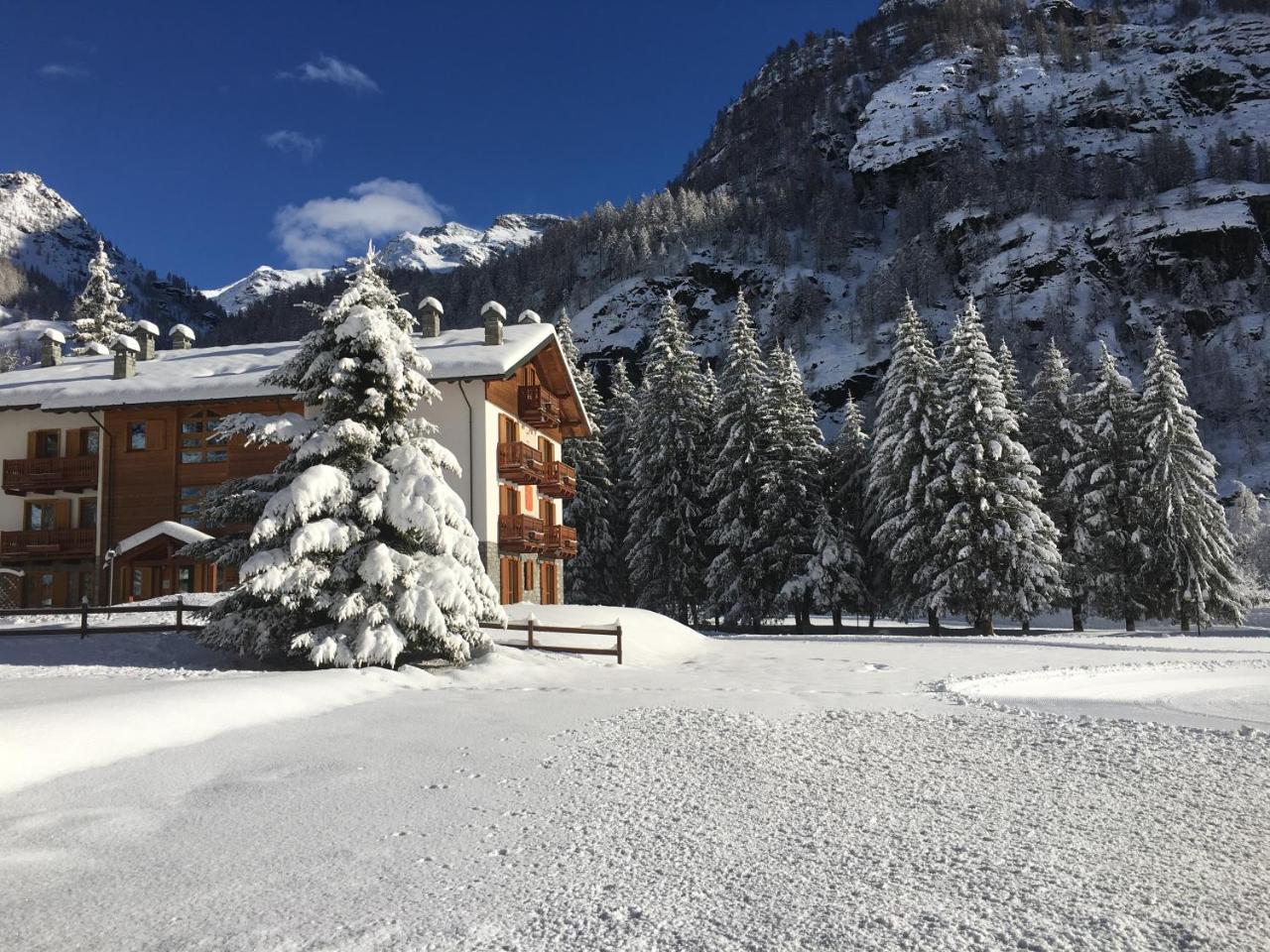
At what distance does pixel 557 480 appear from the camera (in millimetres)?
36219

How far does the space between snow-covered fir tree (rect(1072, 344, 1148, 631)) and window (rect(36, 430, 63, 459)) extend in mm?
42341

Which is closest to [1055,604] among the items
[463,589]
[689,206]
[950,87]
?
[463,589]

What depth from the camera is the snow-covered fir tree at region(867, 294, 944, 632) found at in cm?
3531

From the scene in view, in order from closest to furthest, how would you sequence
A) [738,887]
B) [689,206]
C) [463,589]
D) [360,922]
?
[360,922]
[738,887]
[463,589]
[689,206]

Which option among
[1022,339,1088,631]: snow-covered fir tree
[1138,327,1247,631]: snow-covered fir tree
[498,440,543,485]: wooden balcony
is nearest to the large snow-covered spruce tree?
[498,440,543,485]: wooden balcony

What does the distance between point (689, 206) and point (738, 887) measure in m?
179

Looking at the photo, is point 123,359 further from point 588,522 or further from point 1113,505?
point 1113,505

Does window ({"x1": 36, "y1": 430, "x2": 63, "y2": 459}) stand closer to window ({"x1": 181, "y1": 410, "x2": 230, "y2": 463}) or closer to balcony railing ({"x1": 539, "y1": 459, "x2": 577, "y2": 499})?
window ({"x1": 181, "y1": 410, "x2": 230, "y2": 463})

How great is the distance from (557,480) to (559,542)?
2623 millimetres

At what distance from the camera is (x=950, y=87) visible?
184 m

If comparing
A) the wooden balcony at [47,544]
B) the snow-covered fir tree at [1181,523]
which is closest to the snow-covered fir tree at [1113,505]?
the snow-covered fir tree at [1181,523]

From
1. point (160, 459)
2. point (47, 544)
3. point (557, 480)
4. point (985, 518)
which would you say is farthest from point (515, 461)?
A: point (985, 518)

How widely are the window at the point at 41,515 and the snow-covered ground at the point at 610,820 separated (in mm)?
22284

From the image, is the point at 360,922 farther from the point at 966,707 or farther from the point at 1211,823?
the point at 966,707
